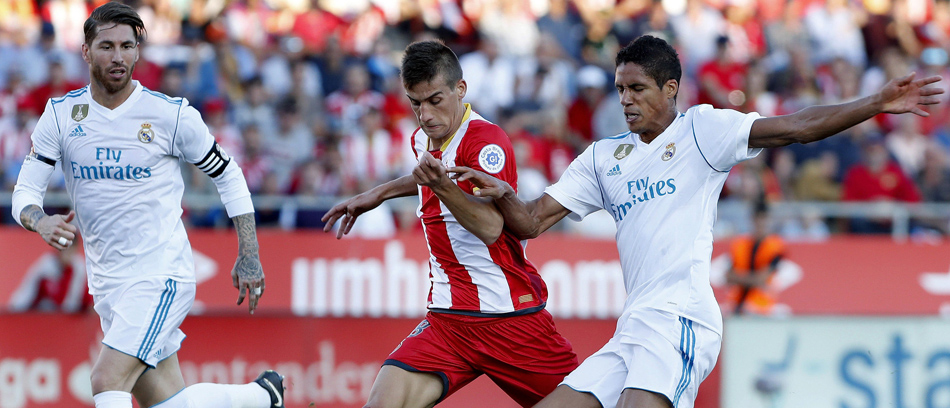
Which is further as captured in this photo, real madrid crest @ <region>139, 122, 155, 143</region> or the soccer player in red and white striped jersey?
real madrid crest @ <region>139, 122, 155, 143</region>

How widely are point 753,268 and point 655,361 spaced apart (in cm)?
623

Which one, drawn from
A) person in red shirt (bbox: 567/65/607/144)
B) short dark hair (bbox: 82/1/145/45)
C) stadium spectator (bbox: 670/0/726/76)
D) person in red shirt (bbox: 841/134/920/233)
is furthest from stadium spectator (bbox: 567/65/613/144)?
short dark hair (bbox: 82/1/145/45)

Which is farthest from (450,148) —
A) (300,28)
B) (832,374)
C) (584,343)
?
(300,28)

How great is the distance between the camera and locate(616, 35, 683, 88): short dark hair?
520 cm

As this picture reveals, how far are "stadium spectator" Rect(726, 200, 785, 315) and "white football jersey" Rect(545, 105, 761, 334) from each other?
5.88 m

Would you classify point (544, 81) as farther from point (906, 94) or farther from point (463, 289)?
point (906, 94)

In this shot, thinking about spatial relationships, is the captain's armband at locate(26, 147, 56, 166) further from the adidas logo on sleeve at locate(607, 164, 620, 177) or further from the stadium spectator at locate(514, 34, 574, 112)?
the stadium spectator at locate(514, 34, 574, 112)

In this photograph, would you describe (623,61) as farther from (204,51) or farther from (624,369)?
(204,51)

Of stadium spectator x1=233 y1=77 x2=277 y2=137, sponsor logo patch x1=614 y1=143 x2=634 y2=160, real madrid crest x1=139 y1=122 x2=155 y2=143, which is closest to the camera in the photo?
sponsor logo patch x1=614 y1=143 x2=634 y2=160

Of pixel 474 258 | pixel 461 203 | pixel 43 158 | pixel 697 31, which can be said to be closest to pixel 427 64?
pixel 461 203

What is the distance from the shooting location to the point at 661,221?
17.0 ft

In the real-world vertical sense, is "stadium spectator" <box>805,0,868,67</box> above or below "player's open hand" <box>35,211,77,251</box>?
above

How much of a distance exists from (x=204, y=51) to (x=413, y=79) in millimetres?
9052

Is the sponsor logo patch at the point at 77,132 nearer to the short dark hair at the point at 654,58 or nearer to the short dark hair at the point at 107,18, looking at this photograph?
the short dark hair at the point at 107,18
